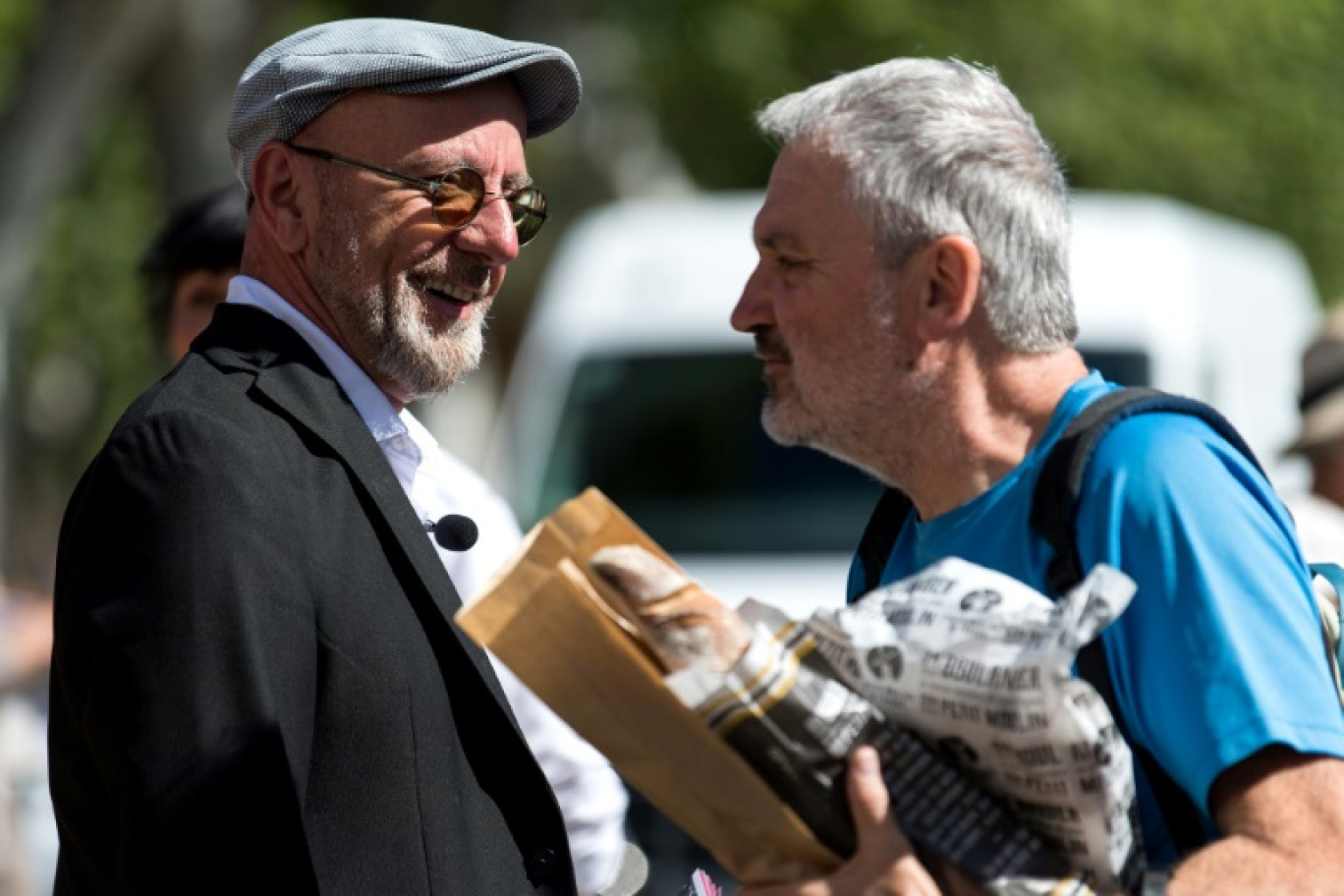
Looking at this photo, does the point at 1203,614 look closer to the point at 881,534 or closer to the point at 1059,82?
the point at 881,534

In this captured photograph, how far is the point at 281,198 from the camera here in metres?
2.99

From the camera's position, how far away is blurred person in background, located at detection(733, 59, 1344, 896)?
2.11 m

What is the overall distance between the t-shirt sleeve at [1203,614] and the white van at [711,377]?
496 cm

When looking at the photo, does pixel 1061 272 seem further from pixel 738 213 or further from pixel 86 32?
pixel 86 32

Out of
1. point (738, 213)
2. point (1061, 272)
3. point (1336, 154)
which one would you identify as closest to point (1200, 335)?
point (738, 213)

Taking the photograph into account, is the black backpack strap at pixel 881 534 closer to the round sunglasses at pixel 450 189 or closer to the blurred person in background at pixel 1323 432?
the round sunglasses at pixel 450 189

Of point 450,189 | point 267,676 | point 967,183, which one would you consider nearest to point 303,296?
point 450,189

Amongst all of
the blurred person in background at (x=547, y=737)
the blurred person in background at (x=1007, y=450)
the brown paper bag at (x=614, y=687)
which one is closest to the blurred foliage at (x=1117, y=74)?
the blurred person in background at (x=547, y=737)

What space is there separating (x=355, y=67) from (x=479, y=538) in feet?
2.68

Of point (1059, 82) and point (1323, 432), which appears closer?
point (1323, 432)

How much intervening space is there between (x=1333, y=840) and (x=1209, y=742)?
0.15 metres

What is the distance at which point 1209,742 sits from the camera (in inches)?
83.9

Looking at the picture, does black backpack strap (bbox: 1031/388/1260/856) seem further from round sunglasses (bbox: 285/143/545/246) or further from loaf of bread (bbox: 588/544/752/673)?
round sunglasses (bbox: 285/143/545/246)

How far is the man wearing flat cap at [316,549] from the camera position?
237 cm
